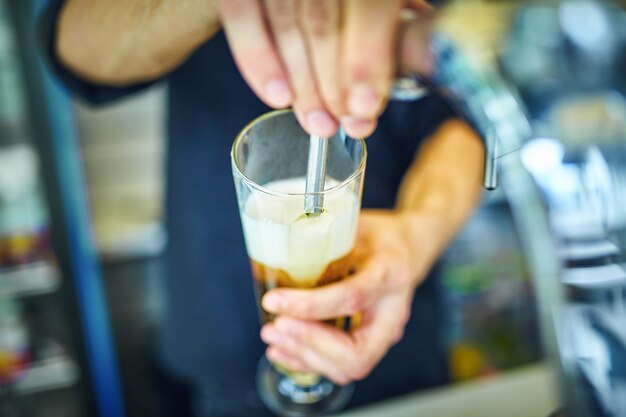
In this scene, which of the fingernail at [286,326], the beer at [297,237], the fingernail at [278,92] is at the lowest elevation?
the fingernail at [286,326]

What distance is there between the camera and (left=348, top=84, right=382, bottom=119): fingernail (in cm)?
48

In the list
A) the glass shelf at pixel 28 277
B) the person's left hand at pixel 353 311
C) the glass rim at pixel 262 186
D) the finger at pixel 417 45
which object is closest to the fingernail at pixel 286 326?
the person's left hand at pixel 353 311

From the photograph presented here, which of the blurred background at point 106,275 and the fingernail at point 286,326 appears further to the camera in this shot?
the blurred background at point 106,275

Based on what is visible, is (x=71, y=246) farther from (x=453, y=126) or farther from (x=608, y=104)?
(x=608, y=104)

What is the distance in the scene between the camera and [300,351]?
1.91ft

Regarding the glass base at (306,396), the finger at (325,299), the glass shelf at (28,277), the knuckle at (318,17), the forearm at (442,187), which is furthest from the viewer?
the glass shelf at (28,277)

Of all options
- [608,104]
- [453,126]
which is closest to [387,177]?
[453,126]

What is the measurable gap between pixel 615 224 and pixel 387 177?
374mm

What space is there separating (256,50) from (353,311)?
247 millimetres

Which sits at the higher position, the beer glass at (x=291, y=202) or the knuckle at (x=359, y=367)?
the beer glass at (x=291, y=202)

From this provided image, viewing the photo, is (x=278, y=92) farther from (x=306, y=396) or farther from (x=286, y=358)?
(x=306, y=396)

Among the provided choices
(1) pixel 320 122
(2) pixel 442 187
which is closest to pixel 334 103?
(1) pixel 320 122

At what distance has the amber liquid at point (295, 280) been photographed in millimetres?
568

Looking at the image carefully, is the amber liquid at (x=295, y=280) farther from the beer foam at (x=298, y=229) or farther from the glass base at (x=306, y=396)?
the glass base at (x=306, y=396)
